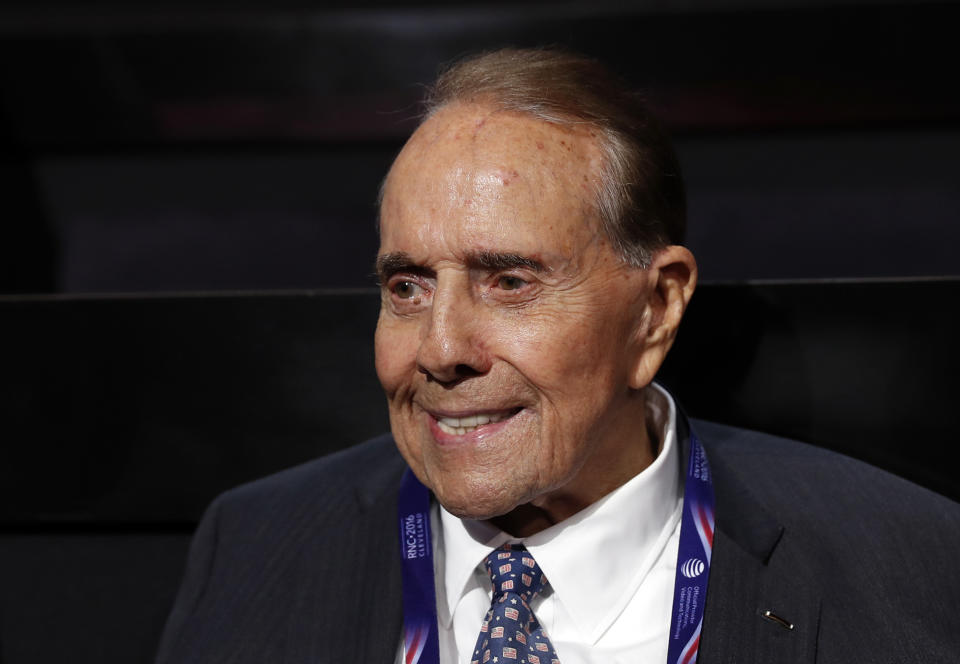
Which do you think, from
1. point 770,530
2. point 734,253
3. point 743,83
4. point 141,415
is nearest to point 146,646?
point 141,415

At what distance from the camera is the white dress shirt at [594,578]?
1.53 meters

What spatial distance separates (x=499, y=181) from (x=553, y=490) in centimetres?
48

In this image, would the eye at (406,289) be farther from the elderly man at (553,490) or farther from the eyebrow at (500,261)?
the eyebrow at (500,261)

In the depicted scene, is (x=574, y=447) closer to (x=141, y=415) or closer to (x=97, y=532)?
(x=141, y=415)

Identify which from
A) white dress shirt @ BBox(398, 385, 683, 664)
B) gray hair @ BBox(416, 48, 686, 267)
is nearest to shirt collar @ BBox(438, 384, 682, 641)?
white dress shirt @ BBox(398, 385, 683, 664)

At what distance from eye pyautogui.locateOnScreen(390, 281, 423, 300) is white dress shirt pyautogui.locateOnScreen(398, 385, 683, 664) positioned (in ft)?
1.25

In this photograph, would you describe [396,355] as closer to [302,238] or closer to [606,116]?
[606,116]

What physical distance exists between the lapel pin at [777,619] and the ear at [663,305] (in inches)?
15.3

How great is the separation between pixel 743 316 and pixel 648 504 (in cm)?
50

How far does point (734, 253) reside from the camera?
7.00 ft

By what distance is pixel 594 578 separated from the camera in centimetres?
154

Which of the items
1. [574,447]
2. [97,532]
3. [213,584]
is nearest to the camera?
[574,447]

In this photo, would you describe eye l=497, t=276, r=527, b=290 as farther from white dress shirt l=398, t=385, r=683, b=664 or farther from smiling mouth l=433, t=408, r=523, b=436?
white dress shirt l=398, t=385, r=683, b=664

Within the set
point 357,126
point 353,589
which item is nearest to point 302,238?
point 357,126
